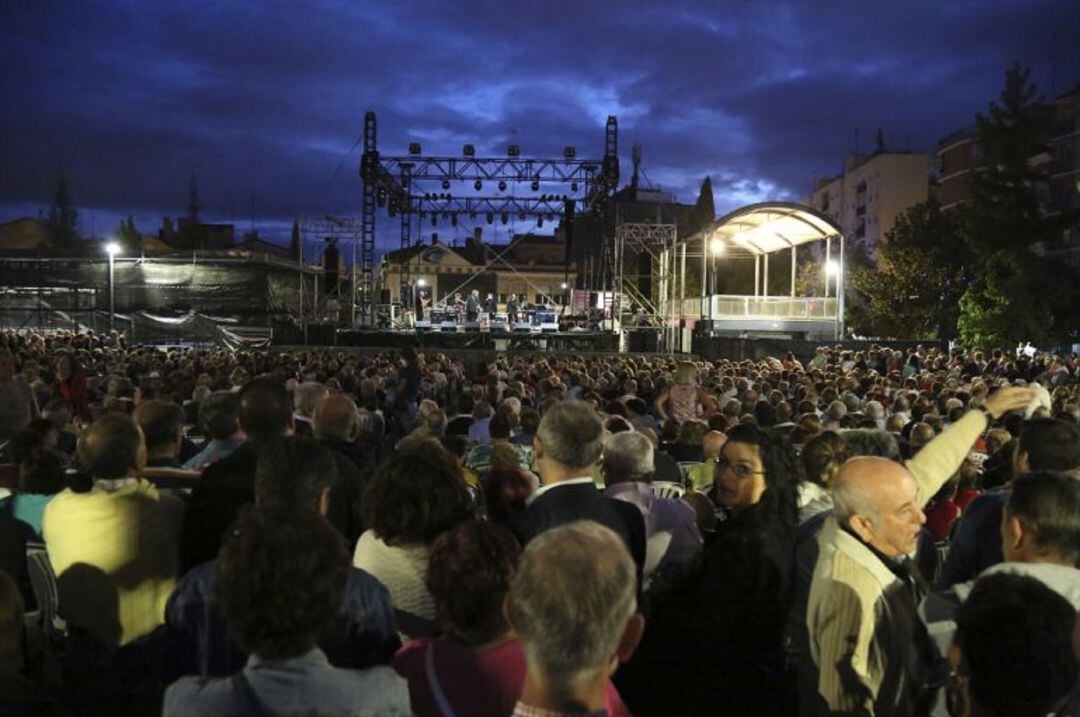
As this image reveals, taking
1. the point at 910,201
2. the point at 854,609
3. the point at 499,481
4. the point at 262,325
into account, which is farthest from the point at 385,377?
the point at 910,201

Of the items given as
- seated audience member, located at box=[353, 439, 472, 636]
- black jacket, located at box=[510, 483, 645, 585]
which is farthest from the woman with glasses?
seated audience member, located at box=[353, 439, 472, 636]

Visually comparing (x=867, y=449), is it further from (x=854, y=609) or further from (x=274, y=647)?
(x=274, y=647)

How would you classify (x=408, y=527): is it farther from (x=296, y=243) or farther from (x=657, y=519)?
(x=296, y=243)

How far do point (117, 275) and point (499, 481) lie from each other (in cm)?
3807

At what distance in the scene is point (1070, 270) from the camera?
38.6 m

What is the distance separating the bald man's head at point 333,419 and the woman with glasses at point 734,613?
204 cm

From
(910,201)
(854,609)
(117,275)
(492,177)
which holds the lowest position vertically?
(854,609)

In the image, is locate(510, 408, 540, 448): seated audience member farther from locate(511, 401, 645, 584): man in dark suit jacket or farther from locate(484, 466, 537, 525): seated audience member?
locate(511, 401, 645, 584): man in dark suit jacket

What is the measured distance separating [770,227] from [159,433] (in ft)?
97.2

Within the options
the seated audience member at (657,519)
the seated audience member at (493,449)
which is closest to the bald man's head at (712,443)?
the seated audience member at (493,449)

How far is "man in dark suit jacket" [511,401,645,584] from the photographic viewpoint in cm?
329

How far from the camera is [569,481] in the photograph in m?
3.39

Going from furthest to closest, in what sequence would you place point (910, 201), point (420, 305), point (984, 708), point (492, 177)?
point (910, 201)
point (420, 305)
point (492, 177)
point (984, 708)

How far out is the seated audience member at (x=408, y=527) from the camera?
2.83 m
